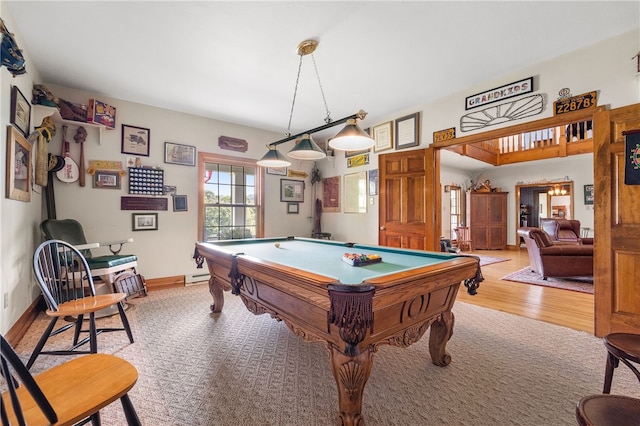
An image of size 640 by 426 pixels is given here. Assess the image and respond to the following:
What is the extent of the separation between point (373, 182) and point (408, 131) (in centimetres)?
102

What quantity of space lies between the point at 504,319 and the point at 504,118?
226cm

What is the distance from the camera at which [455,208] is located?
28.2 feet

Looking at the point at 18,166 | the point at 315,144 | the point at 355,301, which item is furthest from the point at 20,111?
the point at 355,301

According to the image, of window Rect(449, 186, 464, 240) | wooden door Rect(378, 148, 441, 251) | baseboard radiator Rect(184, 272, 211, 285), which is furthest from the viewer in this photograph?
window Rect(449, 186, 464, 240)

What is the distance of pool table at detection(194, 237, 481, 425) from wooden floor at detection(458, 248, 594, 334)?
175cm

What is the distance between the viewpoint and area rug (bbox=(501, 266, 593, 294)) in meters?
4.04

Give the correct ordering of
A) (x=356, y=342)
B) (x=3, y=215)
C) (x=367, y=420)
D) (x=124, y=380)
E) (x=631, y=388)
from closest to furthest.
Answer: (x=124, y=380) → (x=356, y=342) → (x=367, y=420) → (x=631, y=388) → (x=3, y=215)

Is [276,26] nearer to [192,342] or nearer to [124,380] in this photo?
[124,380]

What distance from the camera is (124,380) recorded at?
1091 millimetres

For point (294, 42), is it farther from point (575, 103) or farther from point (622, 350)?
point (622, 350)

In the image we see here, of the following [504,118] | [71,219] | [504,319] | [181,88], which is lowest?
[504,319]

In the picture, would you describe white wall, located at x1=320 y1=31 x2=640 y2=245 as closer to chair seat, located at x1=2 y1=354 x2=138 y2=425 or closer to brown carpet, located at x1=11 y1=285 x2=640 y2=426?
brown carpet, located at x1=11 y1=285 x2=640 y2=426

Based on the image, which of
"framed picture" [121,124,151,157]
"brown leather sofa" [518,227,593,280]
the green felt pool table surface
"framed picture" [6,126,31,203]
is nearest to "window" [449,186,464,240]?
"brown leather sofa" [518,227,593,280]

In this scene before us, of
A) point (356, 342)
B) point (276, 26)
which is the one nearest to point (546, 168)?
point (276, 26)
